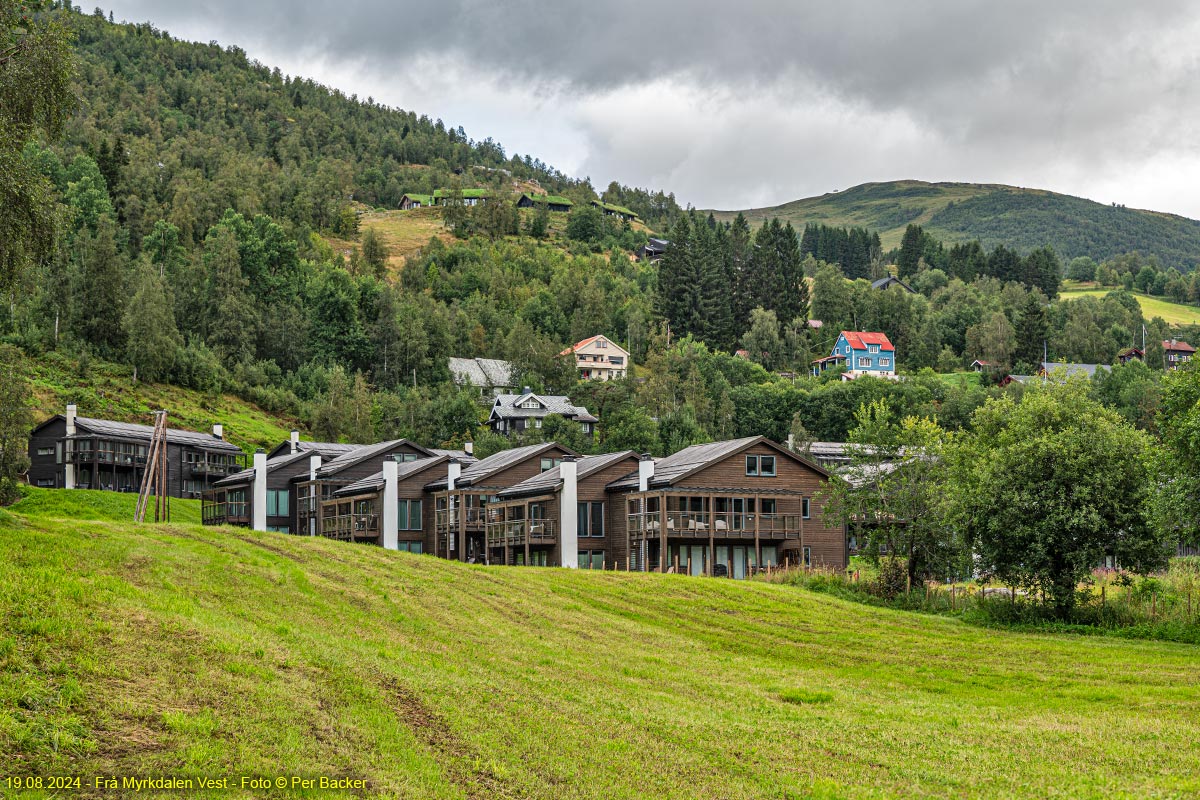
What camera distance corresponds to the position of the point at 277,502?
65.6 meters

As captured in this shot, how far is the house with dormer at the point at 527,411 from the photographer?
10977cm

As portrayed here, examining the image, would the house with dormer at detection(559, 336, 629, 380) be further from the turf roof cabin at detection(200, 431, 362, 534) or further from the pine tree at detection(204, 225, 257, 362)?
the turf roof cabin at detection(200, 431, 362, 534)

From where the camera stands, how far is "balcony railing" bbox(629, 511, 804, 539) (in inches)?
1954

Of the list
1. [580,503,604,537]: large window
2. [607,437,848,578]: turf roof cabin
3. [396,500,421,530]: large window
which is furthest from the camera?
[396,500,421,530]: large window

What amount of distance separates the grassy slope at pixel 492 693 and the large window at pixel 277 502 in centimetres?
3704

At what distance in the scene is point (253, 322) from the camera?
390 ft

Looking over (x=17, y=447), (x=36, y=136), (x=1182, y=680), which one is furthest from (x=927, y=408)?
(x=36, y=136)

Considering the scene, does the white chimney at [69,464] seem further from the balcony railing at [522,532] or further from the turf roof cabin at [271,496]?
the balcony railing at [522,532]

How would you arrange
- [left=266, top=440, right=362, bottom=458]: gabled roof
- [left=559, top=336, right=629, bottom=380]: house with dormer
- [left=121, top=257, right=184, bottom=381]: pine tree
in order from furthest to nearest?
1. [left=559, top=336, right=629, bottom=380]: house with dormer
2. [left=121, top=257, right=184, bottom=381]: pine tree
3. [left=266, top=440, right=362, bottom=458]: gabled roof

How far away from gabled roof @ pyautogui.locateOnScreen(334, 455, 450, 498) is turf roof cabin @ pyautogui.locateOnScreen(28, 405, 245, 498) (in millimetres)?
19574

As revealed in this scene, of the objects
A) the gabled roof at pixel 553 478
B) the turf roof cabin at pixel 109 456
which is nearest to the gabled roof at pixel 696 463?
the gabled roof at pixel 553 478

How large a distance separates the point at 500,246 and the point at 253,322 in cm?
6757

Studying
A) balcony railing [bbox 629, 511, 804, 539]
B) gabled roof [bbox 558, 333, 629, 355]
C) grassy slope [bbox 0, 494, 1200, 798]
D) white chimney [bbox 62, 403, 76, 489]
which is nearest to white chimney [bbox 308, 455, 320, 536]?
balcony railing [bbox 629, 511, 804, 539]

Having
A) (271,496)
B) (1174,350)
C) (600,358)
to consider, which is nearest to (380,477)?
(271,496)
